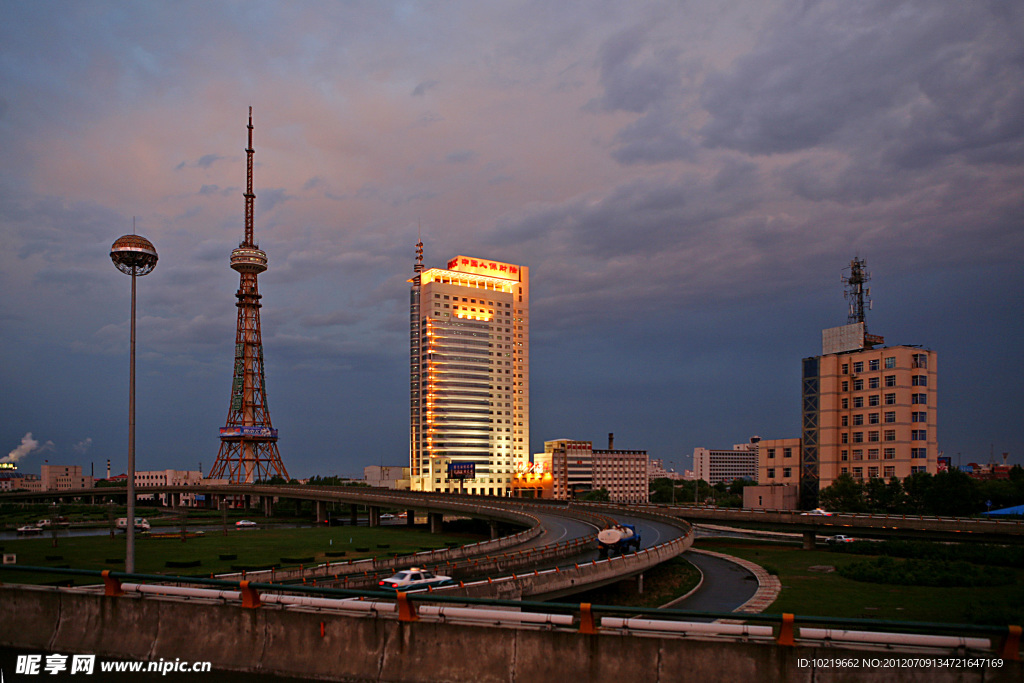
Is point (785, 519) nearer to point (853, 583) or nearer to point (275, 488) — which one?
point (853, 583)

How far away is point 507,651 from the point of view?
39.7 feet

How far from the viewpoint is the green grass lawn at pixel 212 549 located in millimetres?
56625

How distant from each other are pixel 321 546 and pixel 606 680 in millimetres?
71961

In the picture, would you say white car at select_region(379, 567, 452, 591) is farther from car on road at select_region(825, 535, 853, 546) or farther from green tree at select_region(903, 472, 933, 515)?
green tree at select_region(903, 472, 933, 515)

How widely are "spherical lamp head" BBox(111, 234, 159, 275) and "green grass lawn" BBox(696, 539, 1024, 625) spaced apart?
1550 inches

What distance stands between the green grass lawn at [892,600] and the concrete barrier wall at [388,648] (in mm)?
26963

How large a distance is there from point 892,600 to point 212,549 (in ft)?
210

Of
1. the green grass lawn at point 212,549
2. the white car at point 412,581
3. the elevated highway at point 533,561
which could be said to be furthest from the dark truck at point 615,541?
the green grass lawn at point 212,549

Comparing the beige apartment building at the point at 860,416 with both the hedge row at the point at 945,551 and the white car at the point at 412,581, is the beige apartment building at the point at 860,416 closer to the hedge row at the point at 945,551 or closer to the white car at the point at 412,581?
the hedge row at the point at 945,551

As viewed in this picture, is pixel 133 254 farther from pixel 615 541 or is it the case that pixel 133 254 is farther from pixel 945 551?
pixel 945 551

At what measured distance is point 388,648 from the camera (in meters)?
12.7

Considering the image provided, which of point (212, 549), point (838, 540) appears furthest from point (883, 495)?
point (212, 549)

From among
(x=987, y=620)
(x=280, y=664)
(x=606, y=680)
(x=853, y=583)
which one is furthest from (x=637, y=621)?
(x=853, y=583)

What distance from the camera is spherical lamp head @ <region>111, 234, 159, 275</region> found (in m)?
31.8
